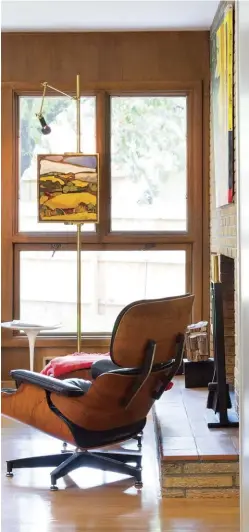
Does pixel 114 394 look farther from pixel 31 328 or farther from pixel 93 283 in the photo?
pixel 93 283

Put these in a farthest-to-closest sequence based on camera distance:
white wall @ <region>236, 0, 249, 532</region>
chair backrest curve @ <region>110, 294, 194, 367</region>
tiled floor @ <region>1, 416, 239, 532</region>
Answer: chair backrest curve @ <region>110, 294, 194, 367</region>, tiled floor @ <region>1, 416, 239, 532</region>, white wall @ <region>236, 0, 249, 532</region>

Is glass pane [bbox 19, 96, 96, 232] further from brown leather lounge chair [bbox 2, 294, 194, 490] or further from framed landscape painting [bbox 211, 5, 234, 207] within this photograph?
brown leather lounge chair [bbox 2, 294, 194, 490]

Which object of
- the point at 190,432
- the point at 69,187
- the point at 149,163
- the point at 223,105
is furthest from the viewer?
the point at 149,163

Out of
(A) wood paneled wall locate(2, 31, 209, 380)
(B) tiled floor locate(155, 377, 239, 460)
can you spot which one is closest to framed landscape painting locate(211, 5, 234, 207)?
(A) wood paneled wall locate(2, 31, 209, 380)

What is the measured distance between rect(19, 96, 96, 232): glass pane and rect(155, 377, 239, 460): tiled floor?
184 cm

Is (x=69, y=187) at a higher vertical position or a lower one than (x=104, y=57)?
lower

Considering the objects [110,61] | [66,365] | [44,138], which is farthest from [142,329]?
[110,61]

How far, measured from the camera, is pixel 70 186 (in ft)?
18.0

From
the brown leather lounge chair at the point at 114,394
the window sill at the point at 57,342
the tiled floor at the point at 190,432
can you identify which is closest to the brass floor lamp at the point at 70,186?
the window sill at the point at 57,342

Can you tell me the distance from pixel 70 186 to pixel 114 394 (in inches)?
94.6

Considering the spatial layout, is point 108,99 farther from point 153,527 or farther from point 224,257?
point 153,527

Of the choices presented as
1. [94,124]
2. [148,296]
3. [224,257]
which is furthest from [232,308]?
[94,124]

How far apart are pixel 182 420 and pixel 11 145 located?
281 cm

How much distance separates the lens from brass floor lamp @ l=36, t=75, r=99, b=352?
5.50 meters
